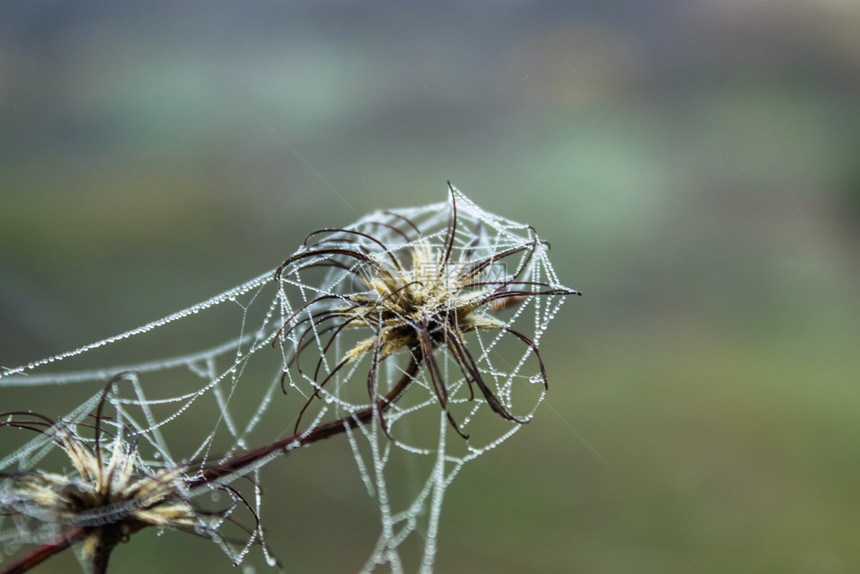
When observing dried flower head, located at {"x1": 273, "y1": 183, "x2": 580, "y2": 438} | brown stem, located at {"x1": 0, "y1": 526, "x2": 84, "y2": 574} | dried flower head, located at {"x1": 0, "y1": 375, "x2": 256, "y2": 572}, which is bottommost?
brown stem, located at {"x1": 0, "y1": 526, "x2": 84, "y2": 574}

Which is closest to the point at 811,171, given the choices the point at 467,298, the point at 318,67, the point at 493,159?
the point at 493,159

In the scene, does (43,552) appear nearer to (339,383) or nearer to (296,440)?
(296,440)

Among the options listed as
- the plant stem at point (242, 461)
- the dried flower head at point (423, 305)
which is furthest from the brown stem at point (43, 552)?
the dried flower head at point (423, 305)

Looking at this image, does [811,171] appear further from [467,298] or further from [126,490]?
[126,490]

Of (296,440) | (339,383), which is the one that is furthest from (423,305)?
(339,383)

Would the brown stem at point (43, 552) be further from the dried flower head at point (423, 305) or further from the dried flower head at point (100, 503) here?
the dried flower head at point (423, 305)

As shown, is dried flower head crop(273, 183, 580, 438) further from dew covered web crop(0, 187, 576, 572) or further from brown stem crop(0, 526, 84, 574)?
brown stem crop(0, 526, 84, 574)

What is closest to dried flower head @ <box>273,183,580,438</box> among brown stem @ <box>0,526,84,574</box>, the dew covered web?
the dew covered web

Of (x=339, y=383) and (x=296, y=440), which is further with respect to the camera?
(x=339, y=383)
